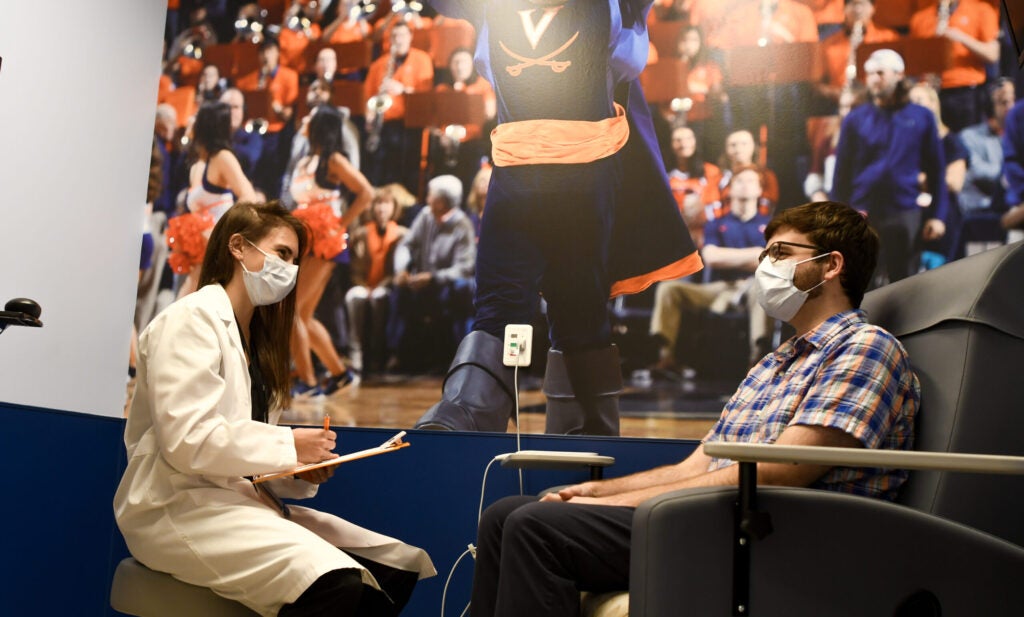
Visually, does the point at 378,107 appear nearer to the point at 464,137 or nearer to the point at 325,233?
the point at 464,137

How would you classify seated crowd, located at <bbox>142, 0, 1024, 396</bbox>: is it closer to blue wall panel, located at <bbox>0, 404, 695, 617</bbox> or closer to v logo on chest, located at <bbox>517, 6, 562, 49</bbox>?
v logo on chest, located at <bbox>517, 6, 562, 49</bbox>

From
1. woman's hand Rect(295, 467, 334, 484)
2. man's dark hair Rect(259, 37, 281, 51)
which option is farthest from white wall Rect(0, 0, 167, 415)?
woman's hand Rect(295, 467, 334, 484)

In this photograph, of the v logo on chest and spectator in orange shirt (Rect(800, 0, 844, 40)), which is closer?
spectator in orange shirt (Rect(800, 0, 844, 40))

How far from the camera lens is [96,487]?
3.38m

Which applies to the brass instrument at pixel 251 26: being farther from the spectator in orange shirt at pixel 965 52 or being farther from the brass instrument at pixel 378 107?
the spectator in orange shirt at pixel 965 52

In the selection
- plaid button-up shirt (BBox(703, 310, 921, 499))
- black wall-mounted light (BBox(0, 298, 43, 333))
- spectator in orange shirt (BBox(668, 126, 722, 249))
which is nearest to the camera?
plaid button-up shirt (BBox(703, 310, 921, 499))

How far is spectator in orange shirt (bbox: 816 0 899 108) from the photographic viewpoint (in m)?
3.26

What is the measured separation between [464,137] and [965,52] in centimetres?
179

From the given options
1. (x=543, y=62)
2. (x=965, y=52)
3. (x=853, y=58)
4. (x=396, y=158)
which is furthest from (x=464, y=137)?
(x=965, y=52)

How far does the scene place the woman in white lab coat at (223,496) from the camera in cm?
188

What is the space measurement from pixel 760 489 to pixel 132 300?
9.71 ft

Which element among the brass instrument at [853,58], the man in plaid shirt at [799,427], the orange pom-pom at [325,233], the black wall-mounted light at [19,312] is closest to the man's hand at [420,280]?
the orange pom-pom at [325,233]

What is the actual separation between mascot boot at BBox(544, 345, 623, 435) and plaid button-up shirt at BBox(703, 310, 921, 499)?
1.31 m

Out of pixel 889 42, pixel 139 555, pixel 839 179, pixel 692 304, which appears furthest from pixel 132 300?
pixel 889 42
